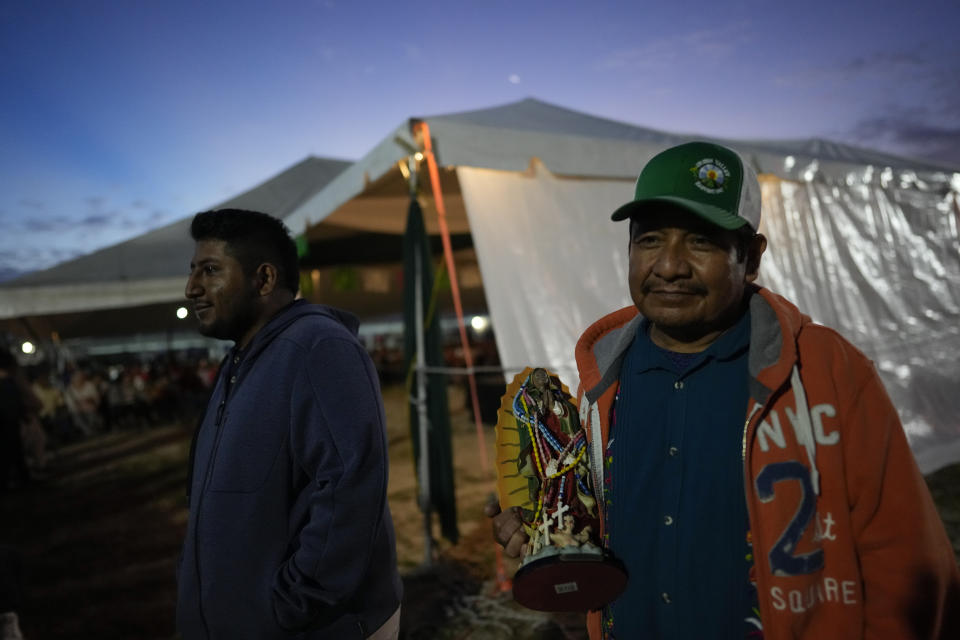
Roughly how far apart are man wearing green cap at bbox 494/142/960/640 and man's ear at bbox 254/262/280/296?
3.67 feet

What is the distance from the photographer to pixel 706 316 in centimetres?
112

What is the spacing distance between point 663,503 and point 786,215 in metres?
4.88

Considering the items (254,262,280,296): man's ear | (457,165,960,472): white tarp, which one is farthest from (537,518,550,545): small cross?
(457,165,960,472): white tarp

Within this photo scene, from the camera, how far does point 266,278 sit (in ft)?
6.07

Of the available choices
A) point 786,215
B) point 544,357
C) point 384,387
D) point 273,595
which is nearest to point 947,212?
point 786,215

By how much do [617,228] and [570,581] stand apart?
3.34 metres

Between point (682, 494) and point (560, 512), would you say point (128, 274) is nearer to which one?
point (560, 512)

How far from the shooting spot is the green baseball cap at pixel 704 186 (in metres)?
1.09

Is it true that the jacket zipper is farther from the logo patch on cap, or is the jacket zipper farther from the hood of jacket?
the logo patch on cap

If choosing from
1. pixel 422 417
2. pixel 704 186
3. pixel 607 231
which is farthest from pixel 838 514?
pixel 422 417

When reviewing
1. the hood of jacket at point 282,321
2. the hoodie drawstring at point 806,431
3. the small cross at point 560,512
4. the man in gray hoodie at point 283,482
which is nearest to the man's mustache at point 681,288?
the hoodie drawstring at point 806,431

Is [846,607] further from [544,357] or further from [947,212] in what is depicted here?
[947,212]

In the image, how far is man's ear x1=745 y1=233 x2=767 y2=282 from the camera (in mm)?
1191

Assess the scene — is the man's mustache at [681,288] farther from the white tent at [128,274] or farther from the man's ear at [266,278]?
the white tent at [128,274]
